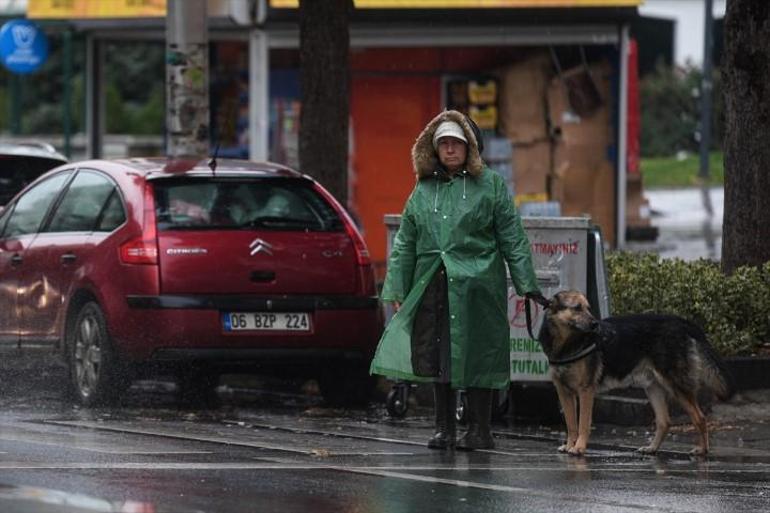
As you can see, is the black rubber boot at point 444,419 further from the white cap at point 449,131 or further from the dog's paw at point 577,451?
the white cap at point 449,131

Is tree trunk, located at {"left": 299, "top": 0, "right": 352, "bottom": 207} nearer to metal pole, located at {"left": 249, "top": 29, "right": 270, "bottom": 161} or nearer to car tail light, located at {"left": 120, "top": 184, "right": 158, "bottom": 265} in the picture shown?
car tail light, located at {"left": 120, "top": 184, "right": 158, "bottom": 265}

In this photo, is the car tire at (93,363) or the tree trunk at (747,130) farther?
Result: the tree trunk at (747,130)

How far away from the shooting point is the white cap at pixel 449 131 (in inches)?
399

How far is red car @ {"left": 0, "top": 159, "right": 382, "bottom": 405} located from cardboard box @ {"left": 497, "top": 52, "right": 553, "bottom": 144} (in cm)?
1080

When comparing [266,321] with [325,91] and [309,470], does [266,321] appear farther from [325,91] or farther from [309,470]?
[325,91]

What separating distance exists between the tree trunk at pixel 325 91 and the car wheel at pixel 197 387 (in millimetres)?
2260

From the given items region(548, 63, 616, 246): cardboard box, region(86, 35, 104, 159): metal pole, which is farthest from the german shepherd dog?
region(86, 35, 104, 159): metal pole

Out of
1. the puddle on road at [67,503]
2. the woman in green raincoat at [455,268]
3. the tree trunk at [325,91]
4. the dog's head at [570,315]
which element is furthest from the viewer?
the tree trunk at [325,91]

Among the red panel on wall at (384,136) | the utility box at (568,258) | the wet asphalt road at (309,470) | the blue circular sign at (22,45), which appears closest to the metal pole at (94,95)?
the red panel on wall at (384,136)

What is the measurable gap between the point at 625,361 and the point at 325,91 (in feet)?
18.8

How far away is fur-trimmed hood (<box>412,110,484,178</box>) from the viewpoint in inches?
401

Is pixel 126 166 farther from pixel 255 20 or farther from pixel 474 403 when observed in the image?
pixel 255 20

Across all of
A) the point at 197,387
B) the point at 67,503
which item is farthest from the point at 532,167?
the point at 67,503

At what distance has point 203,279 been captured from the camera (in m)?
12.1
